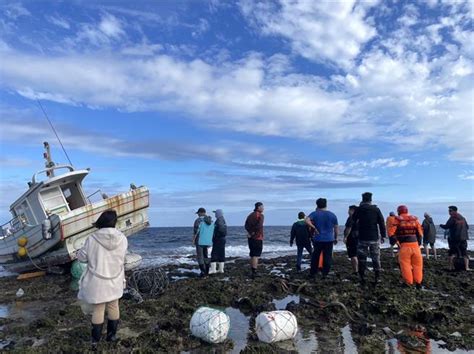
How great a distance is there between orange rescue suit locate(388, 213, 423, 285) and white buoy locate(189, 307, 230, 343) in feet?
16.4

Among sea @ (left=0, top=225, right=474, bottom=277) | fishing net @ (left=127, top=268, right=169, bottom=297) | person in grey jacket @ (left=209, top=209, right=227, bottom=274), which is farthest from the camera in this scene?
sea @ (left=0, top=225, right=474, bottom=277)

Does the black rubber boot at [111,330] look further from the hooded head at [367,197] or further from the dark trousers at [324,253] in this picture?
the hooded head at [367,197]

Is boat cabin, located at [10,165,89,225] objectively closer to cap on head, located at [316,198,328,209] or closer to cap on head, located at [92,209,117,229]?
cap on head, located at [316,198,328,209]

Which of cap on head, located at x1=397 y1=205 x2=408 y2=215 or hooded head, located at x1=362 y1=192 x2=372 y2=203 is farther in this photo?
hooded head, located at x1=362 y1=192 x2=372 y2=203

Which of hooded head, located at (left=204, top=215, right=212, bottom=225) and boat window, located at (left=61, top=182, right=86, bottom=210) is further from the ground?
boat window, located at (left=61, top=182, right=86, bottom=210)

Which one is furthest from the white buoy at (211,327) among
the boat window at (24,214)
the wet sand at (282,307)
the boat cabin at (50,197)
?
the boat window at (24,214)

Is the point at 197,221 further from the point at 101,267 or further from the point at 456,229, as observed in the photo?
the point at 456,229

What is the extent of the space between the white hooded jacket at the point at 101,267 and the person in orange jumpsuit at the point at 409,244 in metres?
6.16

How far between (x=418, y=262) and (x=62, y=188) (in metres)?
12.8

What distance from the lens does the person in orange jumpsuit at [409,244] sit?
8.62m

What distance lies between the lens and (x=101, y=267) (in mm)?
5176

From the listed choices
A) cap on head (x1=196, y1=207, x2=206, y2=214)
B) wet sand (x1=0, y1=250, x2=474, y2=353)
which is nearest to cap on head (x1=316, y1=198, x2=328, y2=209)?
wet sand (x1=0, y1=250, x2=474, y2=353)

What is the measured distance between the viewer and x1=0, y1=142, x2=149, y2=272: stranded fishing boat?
1302cm

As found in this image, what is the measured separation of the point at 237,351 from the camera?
514cm
